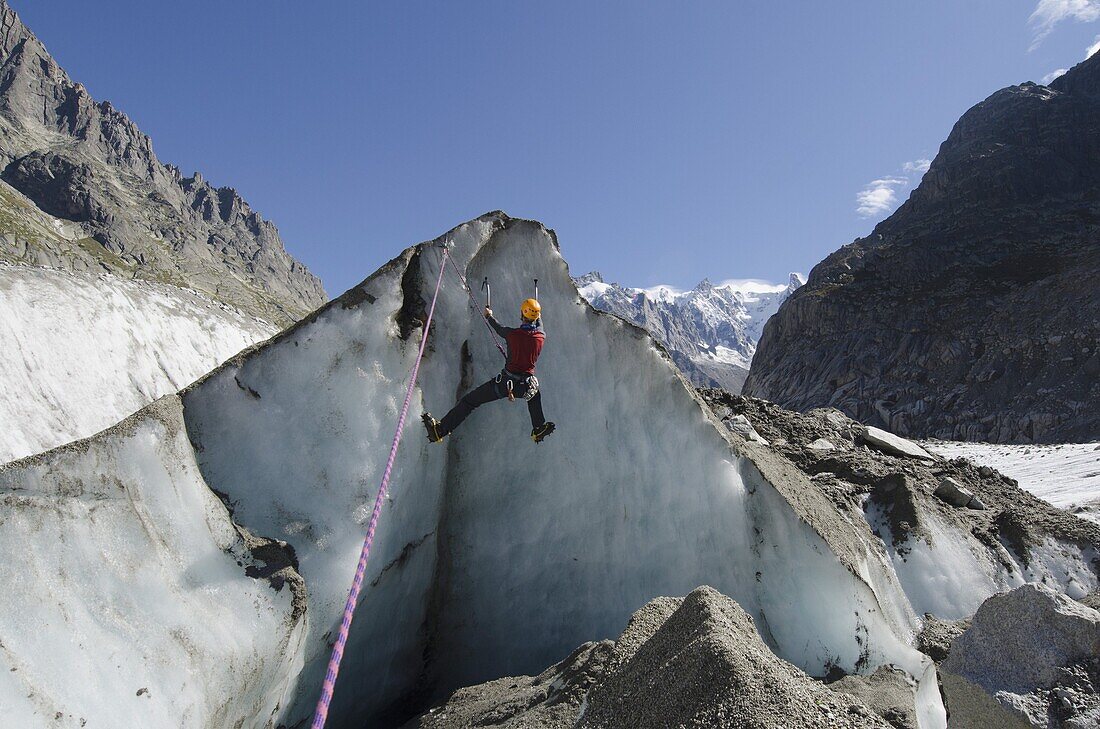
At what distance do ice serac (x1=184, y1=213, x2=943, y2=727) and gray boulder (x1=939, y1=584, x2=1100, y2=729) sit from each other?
1.03 meters

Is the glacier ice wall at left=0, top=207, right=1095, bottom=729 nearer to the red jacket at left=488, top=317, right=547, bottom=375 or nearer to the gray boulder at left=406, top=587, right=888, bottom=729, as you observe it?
the red jacket at left=488, top=317, right=547, bottom=375

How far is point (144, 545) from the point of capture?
423cm

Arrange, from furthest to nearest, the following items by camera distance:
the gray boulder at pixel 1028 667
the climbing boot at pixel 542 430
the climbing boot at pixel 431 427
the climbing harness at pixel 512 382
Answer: the climbing boot at pixel 542 430, the climbing harness at pixel 512 382, the climbing boot at pixel 431 427, the gray boulder at pixel 1028 667

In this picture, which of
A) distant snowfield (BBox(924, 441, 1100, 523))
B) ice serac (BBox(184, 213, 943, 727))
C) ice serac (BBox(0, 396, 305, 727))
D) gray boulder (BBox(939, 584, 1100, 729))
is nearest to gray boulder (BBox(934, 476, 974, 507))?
ice serac (BBox(184, 213, 943, 727))

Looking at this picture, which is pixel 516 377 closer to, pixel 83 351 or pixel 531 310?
pixel 531 310

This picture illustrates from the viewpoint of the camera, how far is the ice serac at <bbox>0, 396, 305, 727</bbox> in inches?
143

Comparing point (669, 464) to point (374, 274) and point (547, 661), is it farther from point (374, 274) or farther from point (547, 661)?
point (374, 274)

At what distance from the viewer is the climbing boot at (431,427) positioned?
6031 mm

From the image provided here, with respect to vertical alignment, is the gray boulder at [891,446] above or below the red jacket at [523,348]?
below

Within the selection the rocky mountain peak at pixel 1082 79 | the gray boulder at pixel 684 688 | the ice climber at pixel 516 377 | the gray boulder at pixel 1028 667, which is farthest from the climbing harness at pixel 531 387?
the rocky mountain peak at pixel 1082 79

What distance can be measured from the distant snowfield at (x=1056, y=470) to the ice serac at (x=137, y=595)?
44.3 ft

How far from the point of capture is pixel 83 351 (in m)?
9.08

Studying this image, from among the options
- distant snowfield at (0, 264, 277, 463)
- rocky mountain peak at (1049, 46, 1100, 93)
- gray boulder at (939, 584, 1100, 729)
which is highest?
rocky mountain peak at (1049, 46, 1100, 93)

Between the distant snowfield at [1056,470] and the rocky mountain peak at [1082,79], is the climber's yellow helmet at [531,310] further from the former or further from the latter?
the rocky mountain peak at [1082,79]
